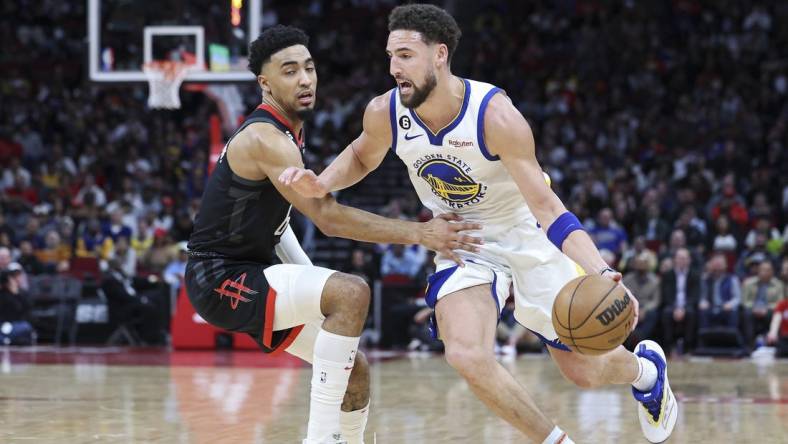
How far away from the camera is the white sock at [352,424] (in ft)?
17.0

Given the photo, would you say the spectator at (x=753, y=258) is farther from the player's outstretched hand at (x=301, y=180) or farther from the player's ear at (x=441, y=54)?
the player's outstretched hand at (x=301, y=180)

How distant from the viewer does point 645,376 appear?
581cm

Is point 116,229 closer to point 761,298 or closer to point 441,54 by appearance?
point 761,298

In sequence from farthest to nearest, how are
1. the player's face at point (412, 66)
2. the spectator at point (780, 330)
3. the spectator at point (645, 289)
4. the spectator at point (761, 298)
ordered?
the spectator at point (645, 289), the spectator at point (761, 298), the spectator at point (780, 330), the player's face at point (412, 66)

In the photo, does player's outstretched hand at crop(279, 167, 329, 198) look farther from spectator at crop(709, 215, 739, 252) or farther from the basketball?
spectator at crop(709, 215, 739, 252)

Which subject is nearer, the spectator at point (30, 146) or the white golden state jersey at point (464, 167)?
the white golden state jersey at point (464, 167)

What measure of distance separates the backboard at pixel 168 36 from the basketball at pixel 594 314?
26.8ft

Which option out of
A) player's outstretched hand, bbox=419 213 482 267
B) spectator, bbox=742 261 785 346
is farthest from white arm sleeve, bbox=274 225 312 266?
spectator, bbox=742 261 785 346

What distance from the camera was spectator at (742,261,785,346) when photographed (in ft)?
43.6

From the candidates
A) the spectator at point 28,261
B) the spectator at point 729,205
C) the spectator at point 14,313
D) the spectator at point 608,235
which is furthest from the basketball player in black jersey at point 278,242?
the spectator at point 729,205

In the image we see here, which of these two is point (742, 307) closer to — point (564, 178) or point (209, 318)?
point (564, 178)

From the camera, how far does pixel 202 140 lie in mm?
19594

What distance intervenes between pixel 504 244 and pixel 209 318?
4.74ft

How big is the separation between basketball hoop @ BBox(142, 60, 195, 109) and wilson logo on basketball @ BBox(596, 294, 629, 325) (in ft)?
28.3
